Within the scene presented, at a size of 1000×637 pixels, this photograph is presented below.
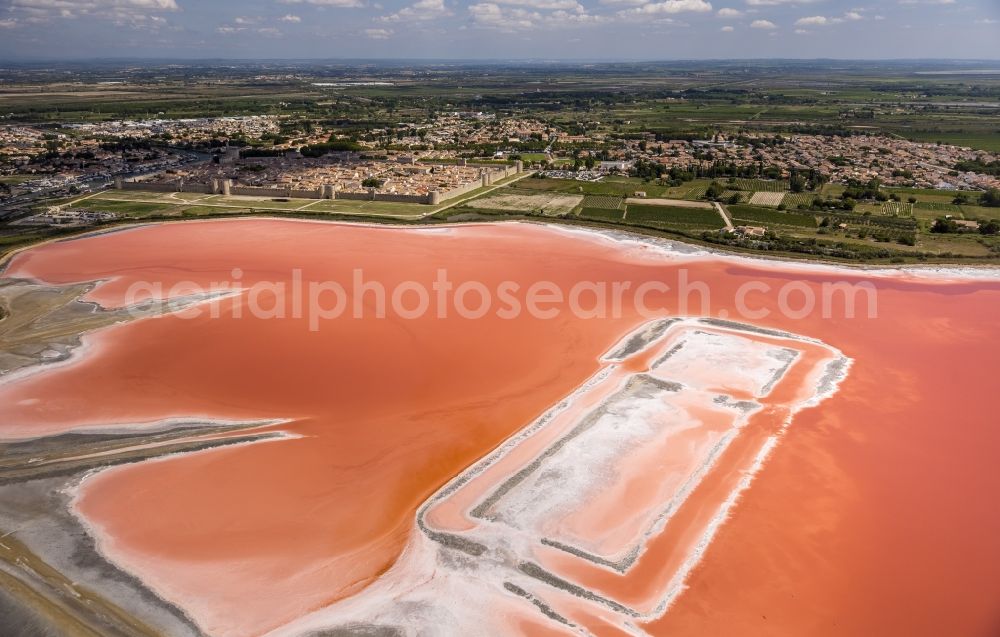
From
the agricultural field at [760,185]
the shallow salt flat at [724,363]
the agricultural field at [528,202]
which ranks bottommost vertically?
the shallow salt flat at [724,363]

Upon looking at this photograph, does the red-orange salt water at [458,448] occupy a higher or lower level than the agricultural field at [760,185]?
lower

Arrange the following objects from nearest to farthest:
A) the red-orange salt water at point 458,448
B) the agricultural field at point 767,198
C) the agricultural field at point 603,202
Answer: the red-orange salt water at point 458,448 → the agricultural field at point 603,202 → the agricultural field at point 767,198

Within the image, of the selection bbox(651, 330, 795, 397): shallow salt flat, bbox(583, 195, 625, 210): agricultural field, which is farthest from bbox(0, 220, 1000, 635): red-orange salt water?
bbox(583, 195, 625, 210): agricultural field

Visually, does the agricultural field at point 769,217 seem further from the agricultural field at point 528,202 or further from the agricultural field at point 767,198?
the agricultural field at point 528,202

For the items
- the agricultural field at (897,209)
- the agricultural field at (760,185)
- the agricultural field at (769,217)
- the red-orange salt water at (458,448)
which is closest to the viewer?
the red-orange salt water at (458,448)

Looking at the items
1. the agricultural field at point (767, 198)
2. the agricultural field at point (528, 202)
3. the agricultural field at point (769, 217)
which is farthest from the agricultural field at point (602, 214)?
the agricultural field at point (767, 198)

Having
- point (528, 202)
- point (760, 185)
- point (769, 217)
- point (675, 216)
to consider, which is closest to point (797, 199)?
point (760, 185)

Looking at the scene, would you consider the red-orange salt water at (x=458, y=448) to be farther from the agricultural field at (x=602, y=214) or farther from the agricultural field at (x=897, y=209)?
the agricultural field at (x=897, y=209)

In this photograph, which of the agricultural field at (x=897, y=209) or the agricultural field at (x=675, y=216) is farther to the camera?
Answer: the agricultural field at (x=897, y=209)

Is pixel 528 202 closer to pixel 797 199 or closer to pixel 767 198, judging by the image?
pixel 767 198

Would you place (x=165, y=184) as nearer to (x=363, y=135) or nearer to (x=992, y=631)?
(x=363, y=135)
